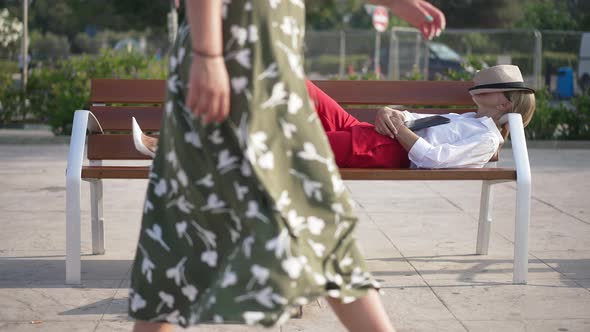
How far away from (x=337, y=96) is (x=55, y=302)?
6.75ft

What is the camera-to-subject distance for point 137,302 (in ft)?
8.51

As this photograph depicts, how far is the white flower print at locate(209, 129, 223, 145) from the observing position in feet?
7.88

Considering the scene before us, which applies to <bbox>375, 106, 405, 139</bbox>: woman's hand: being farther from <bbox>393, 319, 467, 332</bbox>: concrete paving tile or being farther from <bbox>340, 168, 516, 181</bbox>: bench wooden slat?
<bbox>393, 319, 467, 332</bbox>: concrete paving tile

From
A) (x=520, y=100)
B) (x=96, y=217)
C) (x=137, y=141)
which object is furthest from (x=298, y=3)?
(x=96, y=217)

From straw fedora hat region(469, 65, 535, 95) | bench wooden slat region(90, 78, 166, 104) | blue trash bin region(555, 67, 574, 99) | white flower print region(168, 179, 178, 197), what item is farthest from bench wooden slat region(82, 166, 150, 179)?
blue trash bin region(555, 67, 574, 99)

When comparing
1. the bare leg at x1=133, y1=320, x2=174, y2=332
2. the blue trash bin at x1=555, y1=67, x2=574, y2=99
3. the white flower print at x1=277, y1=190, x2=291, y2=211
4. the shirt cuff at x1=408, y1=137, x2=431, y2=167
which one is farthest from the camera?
the blue trash bin at x1=555, y1=67, x2=574, y2=99

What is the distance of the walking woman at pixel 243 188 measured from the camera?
2.38m

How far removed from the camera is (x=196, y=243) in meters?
2.50

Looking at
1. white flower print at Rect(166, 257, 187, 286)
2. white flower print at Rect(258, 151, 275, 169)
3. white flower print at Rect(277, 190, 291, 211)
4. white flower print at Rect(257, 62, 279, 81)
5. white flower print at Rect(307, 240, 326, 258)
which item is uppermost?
white flower print at Rect(257, 62, 279, 81)

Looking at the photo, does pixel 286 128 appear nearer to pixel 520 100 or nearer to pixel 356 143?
pixel 356 143

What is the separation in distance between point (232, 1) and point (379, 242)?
3.53 meters

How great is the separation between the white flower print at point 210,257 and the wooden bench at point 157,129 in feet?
6.68

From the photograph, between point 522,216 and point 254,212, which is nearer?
point 254,212

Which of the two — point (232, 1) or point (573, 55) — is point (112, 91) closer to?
point (232, 1)
